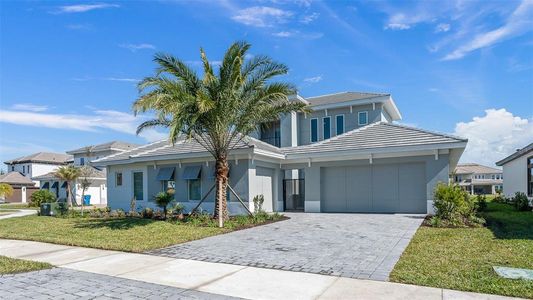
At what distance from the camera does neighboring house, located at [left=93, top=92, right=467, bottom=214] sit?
17.9 metres

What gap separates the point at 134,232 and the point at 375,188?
Result: 476 inches

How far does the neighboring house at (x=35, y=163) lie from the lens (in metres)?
56.6

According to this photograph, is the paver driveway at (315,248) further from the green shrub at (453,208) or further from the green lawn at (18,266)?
the green lawn at (18,266)

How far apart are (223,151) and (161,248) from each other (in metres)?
6.47

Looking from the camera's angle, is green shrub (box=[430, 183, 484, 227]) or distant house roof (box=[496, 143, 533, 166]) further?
distant house roof (box=[496, 143, 533, 166])

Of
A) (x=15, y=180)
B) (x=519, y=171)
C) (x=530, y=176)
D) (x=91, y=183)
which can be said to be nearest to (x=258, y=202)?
(x=530, y=176)

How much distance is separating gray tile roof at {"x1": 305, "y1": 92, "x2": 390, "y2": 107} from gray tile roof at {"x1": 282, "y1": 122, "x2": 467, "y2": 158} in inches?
144

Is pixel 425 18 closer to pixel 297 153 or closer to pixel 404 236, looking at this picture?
pixel 404 236

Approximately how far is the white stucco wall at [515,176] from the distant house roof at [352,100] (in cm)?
910

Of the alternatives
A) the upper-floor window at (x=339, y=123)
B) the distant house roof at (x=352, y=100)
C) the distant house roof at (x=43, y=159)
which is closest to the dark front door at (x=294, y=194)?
the upper-floor window at (x=339, y=123)

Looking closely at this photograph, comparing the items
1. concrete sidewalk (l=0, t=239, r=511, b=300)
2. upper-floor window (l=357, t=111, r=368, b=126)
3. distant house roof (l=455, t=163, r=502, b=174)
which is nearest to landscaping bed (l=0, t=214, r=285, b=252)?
concrete sidewalk (l=0, t=239, r=511, b=300)

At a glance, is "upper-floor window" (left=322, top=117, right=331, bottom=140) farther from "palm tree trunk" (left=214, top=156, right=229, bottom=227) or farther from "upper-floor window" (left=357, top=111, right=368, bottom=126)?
"palm tree trunk" (left=214, top=156, right=229, bottom=227)

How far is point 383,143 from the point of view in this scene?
18266 mm

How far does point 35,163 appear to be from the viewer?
186 feet
